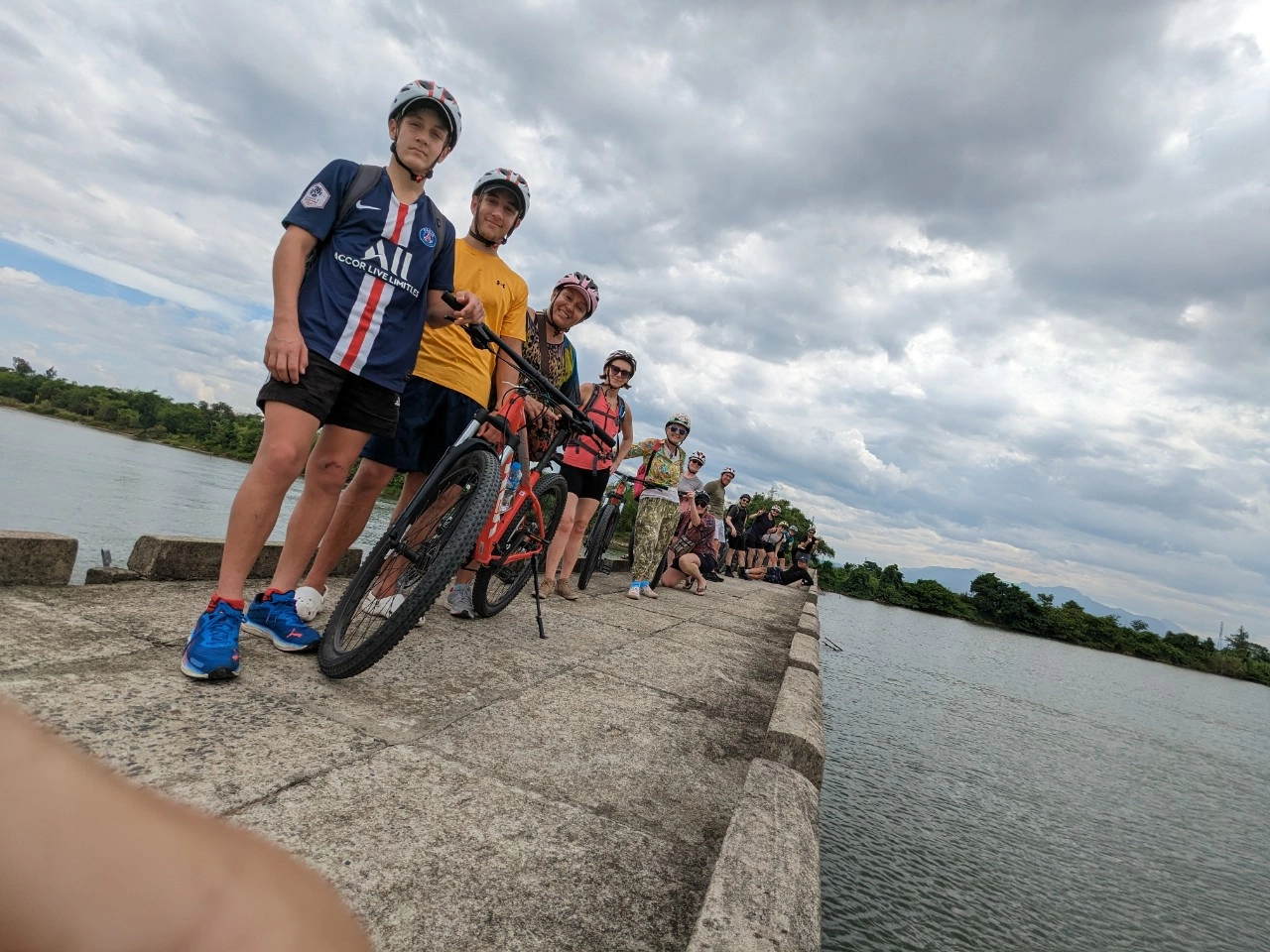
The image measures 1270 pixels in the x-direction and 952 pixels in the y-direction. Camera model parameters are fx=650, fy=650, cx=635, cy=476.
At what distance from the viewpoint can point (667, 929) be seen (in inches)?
56.4

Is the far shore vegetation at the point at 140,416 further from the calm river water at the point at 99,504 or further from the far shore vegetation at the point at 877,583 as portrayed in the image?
the calm river water at the point at 99,504

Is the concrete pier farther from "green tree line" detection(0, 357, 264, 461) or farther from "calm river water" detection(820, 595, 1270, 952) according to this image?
"green tree line" detection(0, 357, 264, 461)

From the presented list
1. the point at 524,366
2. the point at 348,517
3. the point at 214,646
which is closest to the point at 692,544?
the point at 524,366

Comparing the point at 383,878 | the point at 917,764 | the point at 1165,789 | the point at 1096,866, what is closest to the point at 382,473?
the point at 383,878

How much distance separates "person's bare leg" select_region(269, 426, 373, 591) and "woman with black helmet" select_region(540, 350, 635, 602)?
2.72m

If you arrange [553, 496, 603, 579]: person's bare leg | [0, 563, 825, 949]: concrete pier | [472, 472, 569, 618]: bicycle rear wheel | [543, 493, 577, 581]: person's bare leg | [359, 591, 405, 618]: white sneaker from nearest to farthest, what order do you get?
[0, 563, 825, 949]: concrete pier
[359, 591, 405, 618]: white sneaker
[472, 472, 569, 618]: bicycle rear wheel
[543, 493, 577, 581]: person's bare leg
[553, 496, 603, 579]: person's bare leg

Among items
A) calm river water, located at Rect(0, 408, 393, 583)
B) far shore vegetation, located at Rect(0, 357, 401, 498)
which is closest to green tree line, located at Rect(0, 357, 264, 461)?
far shore vegetation, located at Rect(0, 357, 401, 498)

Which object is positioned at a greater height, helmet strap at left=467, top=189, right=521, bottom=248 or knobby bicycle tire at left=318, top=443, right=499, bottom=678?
helmet strap at left=467, top=189, right=521, bottom=248

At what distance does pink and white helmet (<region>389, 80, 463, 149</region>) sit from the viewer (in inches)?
104

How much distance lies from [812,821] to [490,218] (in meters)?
3.22

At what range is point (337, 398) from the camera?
260 cm

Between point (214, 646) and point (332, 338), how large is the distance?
3.82 feet

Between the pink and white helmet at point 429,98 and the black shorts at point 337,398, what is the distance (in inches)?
43.3

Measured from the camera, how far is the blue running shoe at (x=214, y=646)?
211cm
